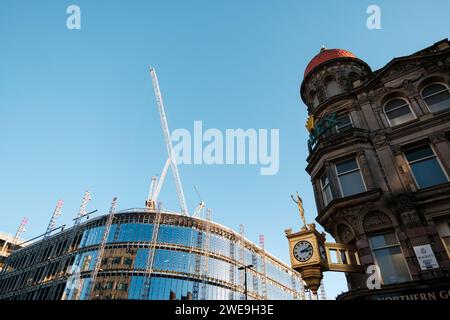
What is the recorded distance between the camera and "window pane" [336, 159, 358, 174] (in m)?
15.2

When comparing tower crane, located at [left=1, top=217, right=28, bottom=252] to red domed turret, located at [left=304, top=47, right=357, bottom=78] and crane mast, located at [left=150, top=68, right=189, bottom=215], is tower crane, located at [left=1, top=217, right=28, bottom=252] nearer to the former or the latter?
crane mast, located at [left=150, top=68, right=189, bottom=215]

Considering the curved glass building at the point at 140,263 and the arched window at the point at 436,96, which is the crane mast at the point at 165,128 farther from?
the arched window at the point at 436,96

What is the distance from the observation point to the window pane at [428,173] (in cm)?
1295

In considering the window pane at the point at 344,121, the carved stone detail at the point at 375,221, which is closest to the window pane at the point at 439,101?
the window pane at the point at 344,121

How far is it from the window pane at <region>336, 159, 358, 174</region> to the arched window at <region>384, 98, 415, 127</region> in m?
3.33

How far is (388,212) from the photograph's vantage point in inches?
503

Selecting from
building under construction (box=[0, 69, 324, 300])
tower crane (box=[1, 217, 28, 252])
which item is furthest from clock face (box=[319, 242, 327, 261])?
tower crane (box=[1, 217, 28, 252])

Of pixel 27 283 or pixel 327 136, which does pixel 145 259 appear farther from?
pixel 327 136

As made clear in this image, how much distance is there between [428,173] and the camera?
13328 millimetres

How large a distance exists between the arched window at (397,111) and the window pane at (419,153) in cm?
201

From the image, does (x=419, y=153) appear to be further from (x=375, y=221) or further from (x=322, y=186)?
(x=322, y=186)

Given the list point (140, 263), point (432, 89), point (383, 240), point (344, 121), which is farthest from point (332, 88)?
point (140, 263)
